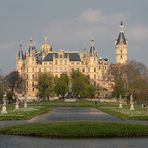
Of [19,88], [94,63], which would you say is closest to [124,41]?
[94,63]

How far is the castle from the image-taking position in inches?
6142

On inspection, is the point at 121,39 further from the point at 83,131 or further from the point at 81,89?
the point at 83,131

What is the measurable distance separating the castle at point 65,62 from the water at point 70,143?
12961 centimetres

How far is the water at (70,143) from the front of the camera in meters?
20.9

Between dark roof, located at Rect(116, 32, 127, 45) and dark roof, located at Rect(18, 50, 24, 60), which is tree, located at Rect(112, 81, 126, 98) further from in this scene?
dark roof, located at Rect(18, 50, 24, 60)

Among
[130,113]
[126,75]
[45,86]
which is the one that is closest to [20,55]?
[45,86]

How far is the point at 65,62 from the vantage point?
155 meters

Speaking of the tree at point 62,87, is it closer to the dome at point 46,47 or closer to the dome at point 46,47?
the dome at point 46,47

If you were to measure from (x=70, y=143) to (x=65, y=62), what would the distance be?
13371 cm

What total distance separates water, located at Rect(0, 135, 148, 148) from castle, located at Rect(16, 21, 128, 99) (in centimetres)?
12961

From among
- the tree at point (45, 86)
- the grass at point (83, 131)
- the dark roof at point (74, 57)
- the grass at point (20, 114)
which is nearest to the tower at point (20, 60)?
the dark roof at point (74, 57)

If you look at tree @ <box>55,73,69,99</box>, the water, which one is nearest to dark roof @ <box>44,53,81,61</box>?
tree @ <box>55,73,69,99</box>

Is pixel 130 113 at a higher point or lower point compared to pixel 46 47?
lower

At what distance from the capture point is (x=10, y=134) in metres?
25.6
